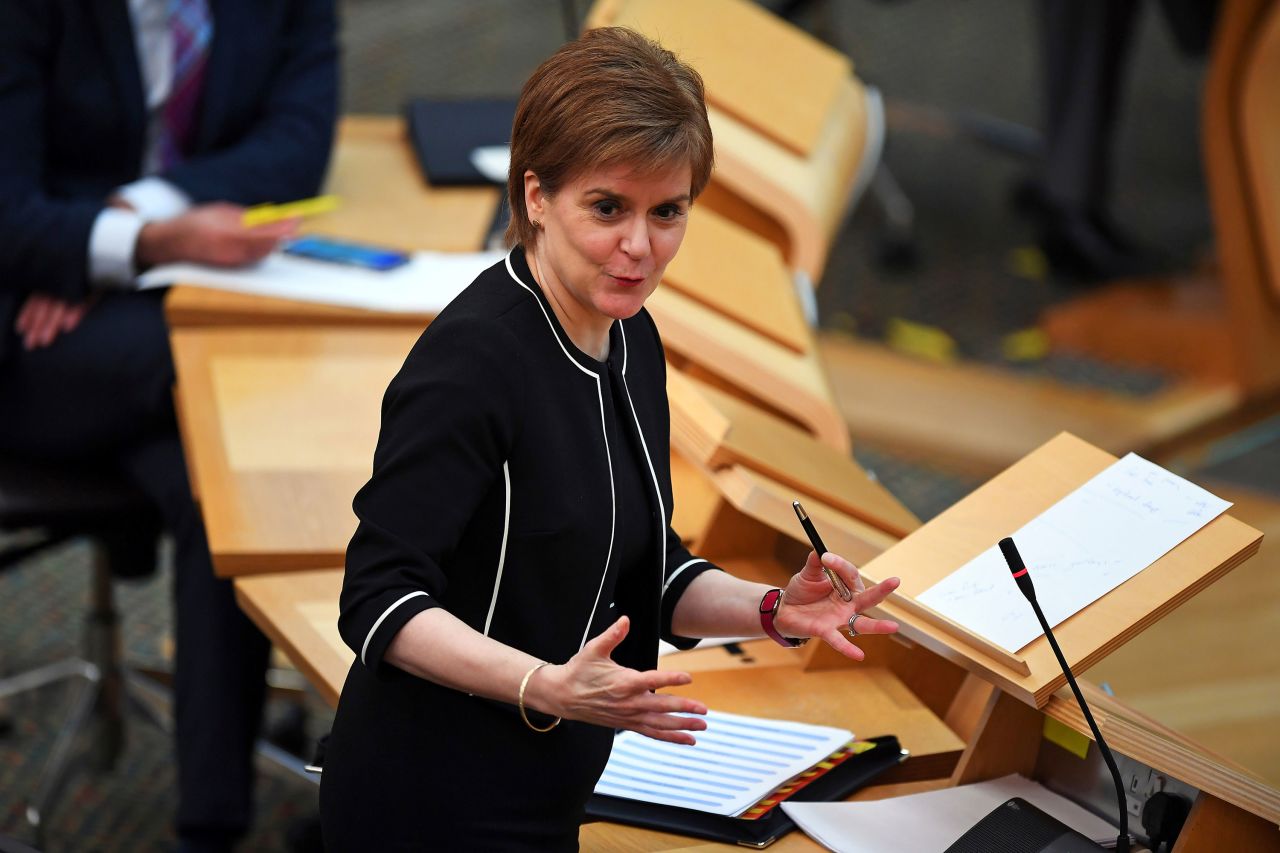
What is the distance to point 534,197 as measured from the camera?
3.96 feet

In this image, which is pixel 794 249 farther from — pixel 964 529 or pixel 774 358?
pixel 964 529

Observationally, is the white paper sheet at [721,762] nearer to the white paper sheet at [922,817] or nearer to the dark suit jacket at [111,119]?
the white paper sheet at [922,817]

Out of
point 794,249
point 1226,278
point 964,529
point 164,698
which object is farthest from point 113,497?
point 1226,278

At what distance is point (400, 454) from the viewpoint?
3.71 ft

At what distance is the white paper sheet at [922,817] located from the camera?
1405mm

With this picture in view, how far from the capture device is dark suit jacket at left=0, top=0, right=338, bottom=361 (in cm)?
223

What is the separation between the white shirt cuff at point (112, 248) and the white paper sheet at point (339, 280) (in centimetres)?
3

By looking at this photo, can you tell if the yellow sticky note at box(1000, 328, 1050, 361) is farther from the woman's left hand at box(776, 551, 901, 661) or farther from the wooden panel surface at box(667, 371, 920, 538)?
the woman's left hand at box(776, 551, 901, 661)

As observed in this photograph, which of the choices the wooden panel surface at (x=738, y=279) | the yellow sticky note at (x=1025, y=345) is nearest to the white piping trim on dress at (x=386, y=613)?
the wooden panel surface at (x=738, y=279)

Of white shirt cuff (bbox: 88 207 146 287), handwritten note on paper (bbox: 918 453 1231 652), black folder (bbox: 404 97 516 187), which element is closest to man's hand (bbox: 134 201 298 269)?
white shirt cuff (bbox: 88 207 146 287)

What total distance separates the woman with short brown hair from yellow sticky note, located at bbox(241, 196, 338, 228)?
113 centimetres

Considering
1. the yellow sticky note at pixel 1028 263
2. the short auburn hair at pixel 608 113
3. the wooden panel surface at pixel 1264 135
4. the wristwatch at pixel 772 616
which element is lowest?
the yellow sticky note at pixel 1028 263

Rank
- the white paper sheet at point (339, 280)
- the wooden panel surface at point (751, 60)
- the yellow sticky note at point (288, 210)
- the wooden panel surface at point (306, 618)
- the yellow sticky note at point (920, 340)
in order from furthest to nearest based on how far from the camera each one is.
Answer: the yellow sticky note at point (920, 340)
the wooden panel surface at point (751, 60)
the yellow sticky note at point (288, 210)
the white paper sheet at point (339, 280)
the wooden panel surface at point (306, 618)

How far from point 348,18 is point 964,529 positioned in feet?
14.8
